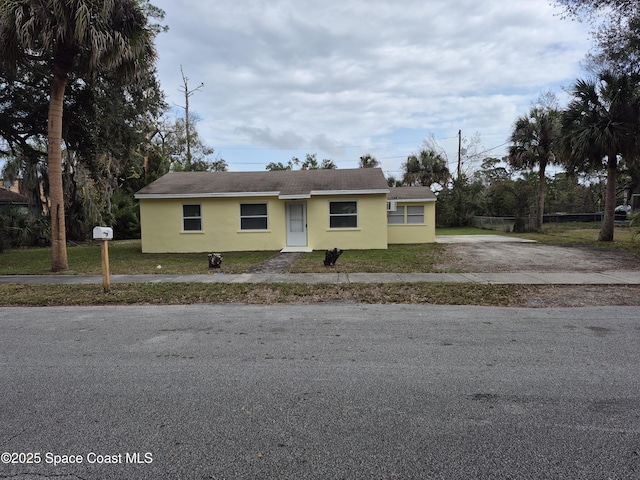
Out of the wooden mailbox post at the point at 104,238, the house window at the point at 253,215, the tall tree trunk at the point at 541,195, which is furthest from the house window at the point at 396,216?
the wooden mailbox post at the point at 104,238

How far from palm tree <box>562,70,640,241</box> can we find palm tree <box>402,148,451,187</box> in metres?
20.4

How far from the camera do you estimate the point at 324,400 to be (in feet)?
11.4

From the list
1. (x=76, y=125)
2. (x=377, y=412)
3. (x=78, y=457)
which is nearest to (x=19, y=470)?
(x=78, y=457)

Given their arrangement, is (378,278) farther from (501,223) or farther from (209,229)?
(501,223)

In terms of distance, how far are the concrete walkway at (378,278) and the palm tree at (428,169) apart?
2996 cm

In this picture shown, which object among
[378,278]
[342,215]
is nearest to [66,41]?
[378,278]

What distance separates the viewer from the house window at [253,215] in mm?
18078

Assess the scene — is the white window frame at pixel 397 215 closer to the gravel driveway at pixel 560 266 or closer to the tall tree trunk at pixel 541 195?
the gravel driveway at pixel 560 266

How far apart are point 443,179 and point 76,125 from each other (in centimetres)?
3278

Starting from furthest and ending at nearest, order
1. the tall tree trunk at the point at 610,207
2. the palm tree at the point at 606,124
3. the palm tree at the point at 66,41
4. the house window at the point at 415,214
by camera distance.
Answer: the house window at the point at 415,214 → the tall tree trunk at the point at 610,207 → the palm tree at the point at 606,124 → the palm tree at the point at 66,41

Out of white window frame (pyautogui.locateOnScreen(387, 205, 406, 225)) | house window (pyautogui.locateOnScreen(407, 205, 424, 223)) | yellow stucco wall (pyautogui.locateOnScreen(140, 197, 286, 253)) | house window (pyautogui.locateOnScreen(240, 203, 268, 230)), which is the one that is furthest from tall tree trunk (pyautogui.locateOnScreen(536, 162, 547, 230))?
house window (pyautogui.locateOnScreen(240, 203, 268, 230))

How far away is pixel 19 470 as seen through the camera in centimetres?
253

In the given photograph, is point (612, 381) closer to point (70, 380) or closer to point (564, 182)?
point (70, 380)

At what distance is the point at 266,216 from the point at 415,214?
8.83 m
